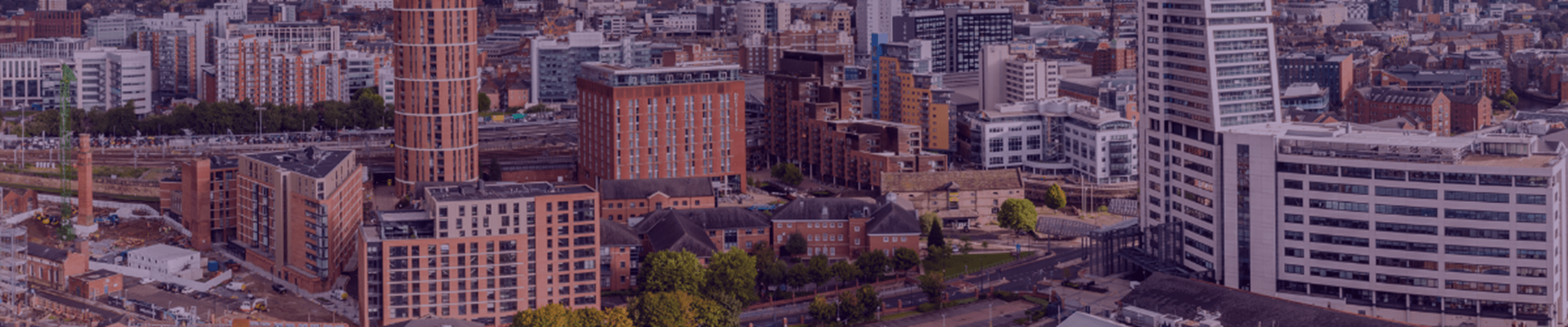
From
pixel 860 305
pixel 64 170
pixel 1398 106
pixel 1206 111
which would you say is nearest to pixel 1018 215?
pixel 1206 111

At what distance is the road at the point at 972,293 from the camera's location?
8581 cm

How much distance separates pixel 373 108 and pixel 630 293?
79.0 meters

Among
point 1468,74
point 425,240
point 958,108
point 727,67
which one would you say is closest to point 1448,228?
point 425,240

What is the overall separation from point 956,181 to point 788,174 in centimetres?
1786

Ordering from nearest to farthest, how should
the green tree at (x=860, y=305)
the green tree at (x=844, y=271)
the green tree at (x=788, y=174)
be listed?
the green tree at (x=860, y=305), the green tree at (x=844, y=271), the green tree at (x=788, y=174)

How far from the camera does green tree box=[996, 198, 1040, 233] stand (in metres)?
108

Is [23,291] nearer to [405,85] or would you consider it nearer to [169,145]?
[405,85]

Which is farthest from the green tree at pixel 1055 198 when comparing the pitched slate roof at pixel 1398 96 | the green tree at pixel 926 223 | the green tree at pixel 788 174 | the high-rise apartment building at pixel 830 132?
the pitched slate roof at pixel 1398 96

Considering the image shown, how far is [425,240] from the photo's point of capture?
79312 millimetres

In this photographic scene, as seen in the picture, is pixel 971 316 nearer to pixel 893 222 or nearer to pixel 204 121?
pixel 893 222

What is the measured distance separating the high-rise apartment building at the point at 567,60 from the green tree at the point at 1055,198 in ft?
241

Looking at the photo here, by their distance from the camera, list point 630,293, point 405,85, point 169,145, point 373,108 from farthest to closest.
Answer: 1. point 373,108
2. point 169,145
3. point 405,85
4. point 630,293

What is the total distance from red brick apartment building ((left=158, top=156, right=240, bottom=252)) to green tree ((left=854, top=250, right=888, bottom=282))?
121ft

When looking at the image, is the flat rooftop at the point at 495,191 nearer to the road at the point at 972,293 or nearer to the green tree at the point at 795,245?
the road at the point at 972,293
